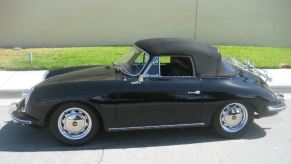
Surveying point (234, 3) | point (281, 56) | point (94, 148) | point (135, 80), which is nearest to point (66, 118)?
point (94, 148)

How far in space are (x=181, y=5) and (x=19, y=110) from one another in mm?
8504

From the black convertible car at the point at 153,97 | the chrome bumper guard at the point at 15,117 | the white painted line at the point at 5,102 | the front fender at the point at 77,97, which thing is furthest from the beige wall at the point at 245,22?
the chrome bumper guard at the point at 15,117

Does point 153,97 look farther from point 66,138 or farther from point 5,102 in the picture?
point 5,102

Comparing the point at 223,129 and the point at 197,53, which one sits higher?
the point at 197,53

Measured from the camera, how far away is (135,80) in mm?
5734

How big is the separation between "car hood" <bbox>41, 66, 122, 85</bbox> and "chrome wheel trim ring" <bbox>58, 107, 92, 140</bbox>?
0.49 meters

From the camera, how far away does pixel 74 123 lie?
555cm

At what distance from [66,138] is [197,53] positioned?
211 centimetres

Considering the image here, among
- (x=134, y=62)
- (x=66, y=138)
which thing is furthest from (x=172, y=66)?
(x=66, y=138)

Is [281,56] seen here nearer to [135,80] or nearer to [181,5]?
[181,5]

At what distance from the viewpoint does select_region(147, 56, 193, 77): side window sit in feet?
19.2

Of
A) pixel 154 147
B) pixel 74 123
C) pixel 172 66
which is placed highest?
pixel 172 66

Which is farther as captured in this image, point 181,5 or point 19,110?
point 181,5

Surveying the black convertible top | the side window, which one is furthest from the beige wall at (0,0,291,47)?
the side window
